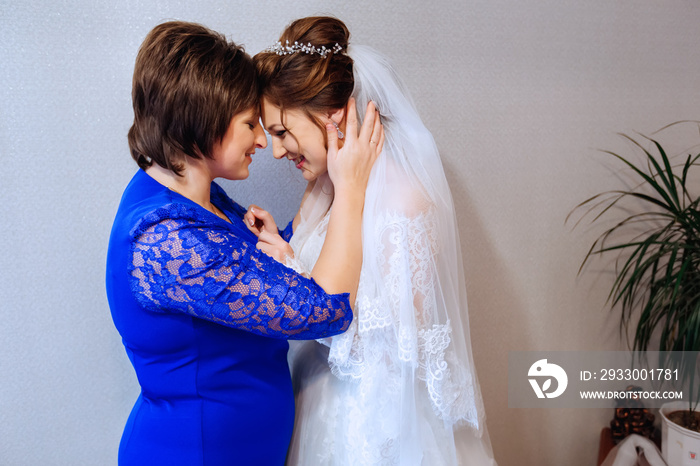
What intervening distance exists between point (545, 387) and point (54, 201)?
2103mm

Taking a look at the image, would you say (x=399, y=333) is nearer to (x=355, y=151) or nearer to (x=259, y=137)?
(x=355, y=151)

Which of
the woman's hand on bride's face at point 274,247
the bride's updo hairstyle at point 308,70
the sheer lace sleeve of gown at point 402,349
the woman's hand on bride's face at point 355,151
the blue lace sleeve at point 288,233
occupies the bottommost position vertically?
the sheer lace sleeve of gown at point 402,349

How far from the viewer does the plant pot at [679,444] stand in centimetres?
192

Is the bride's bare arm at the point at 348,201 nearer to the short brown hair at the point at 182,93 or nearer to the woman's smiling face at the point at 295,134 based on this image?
the woman's smiling face at the point at 295,134

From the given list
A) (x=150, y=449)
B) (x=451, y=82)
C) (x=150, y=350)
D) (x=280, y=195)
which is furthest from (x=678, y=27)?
(x=150, y=449)

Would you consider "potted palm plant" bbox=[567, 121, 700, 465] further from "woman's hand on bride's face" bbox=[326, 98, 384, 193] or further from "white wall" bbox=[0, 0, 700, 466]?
"woman's hand on bride's face" bbox=[326, 98, 384, 193]

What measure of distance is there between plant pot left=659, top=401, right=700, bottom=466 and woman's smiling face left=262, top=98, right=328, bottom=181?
1.71 m

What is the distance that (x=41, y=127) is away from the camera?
161 centimetres

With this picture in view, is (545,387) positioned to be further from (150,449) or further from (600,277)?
(150,449)

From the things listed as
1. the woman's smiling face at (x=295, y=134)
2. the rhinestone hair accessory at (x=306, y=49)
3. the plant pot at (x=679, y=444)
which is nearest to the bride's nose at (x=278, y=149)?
the woman's smiling face at (x=295, y=134)

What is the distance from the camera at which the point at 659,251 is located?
2.04 metres

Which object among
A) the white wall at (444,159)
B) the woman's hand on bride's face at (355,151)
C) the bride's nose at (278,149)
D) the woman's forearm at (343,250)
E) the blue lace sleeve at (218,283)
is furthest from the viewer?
the white wall at (444,159)

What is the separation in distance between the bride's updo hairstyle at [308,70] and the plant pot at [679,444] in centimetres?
178

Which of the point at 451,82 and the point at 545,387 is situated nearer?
the point at 451,82
